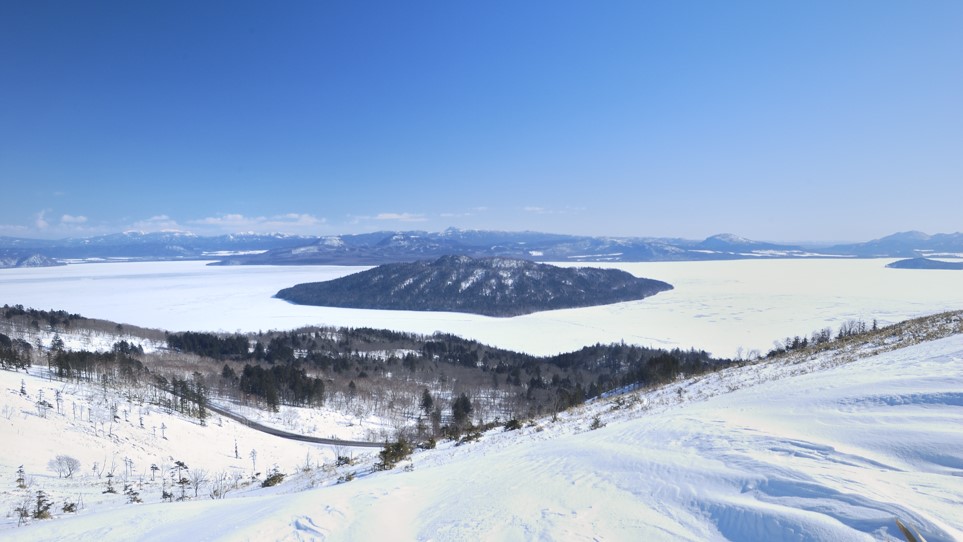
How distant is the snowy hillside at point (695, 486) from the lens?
6.20 meters

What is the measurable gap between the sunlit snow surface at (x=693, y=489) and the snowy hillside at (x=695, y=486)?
34 millimetres

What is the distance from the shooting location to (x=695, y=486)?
25.7 feet

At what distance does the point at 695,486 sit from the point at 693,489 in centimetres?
13

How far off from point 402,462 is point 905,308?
7344 inches

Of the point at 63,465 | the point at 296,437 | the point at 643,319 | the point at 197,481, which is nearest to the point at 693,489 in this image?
the point at 197,481

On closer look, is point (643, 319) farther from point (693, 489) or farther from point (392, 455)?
point (693, 489)

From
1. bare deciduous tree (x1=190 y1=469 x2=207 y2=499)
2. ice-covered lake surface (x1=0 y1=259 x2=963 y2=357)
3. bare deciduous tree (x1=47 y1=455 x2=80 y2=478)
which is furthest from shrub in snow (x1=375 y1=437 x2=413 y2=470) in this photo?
ice-covered lake surface (x1=0 y1=259 x2=963 y2=357)

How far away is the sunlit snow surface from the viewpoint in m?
6.14

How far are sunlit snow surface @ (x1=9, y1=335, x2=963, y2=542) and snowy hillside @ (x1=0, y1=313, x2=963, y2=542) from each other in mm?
34

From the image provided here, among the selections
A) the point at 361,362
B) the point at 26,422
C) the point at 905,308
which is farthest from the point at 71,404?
the point at 905,308

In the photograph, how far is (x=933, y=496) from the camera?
5902 mm

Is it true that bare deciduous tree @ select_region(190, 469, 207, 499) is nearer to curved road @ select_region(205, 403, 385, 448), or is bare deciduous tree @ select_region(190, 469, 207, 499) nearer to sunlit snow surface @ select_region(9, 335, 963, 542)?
sunlit snow surface @ select_region(9, 335, 963, 542)

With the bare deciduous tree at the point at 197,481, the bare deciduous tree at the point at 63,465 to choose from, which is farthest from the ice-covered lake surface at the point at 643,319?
the bare deciduous tree at the point at 63,465

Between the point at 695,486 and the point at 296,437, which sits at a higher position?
the point at 695,486
